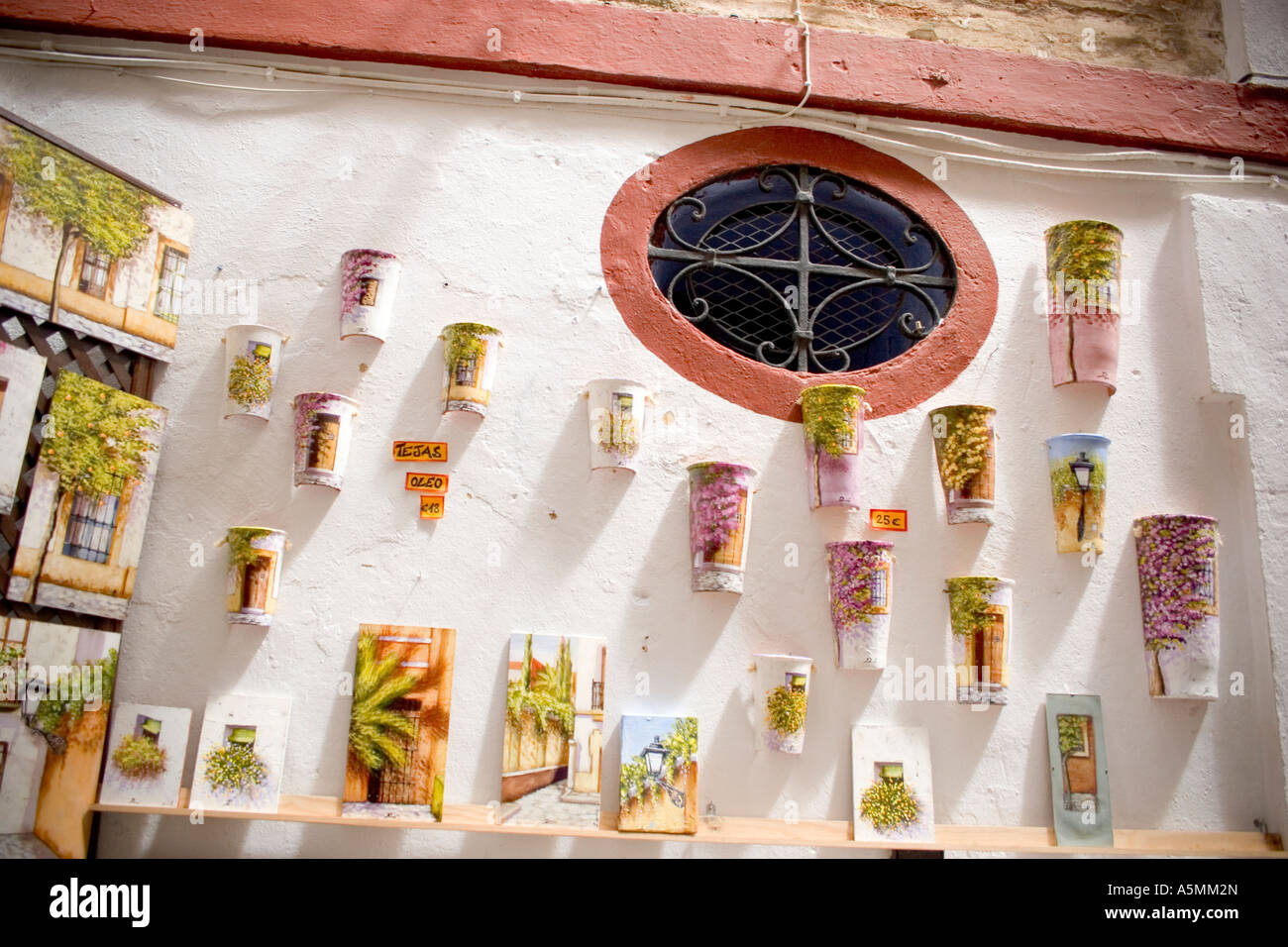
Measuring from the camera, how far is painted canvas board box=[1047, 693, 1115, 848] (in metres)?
2.87

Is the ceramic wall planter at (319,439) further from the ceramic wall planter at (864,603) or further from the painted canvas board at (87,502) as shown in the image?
the ceramic wall planter at (864,603)

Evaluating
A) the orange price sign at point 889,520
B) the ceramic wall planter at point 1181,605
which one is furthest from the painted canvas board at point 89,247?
the ceramic wall planter at point 1181,605

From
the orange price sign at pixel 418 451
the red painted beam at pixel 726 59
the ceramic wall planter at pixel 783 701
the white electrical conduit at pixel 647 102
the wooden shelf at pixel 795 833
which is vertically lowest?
the wooden shelf at pixel 795 833

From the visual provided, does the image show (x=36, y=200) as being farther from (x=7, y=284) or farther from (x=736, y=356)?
(x=736, y=356)

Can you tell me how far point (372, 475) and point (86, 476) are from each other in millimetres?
749

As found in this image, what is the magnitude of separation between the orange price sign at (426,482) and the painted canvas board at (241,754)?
2.33 feet

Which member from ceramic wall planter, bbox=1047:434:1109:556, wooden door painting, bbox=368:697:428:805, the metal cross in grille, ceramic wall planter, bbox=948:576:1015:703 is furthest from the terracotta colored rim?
wooden door painting, bbox=368:697:428:805

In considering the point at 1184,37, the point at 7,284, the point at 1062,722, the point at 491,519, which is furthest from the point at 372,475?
the point at 1184,37

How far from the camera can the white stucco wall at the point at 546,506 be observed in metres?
2.79

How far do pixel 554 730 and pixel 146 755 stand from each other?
110 cm

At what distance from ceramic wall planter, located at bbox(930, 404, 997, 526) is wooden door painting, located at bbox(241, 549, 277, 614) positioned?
2.02m

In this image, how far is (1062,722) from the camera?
296 cm

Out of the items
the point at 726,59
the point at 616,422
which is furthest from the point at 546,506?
the point at 726,59

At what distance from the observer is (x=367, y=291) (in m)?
2.90
